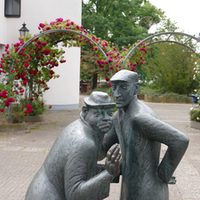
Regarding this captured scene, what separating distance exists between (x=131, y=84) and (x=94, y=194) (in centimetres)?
82

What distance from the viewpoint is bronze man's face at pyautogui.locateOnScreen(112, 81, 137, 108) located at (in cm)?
277

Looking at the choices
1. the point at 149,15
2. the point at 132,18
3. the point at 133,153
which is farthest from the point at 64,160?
the point at 149,15

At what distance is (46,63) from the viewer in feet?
41.4

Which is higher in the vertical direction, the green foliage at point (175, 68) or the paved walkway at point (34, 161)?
the green foliage at point (175, 68)

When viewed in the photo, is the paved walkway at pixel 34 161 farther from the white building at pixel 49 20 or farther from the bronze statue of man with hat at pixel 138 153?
the white building at pixel 49 20

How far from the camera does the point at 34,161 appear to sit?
7.78 m

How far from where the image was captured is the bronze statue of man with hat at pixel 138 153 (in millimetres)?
2703

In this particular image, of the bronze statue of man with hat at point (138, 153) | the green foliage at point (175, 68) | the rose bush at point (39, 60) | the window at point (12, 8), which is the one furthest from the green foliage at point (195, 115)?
the green foliage at point (175, 68)

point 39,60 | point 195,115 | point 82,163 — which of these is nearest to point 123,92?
point 82,163

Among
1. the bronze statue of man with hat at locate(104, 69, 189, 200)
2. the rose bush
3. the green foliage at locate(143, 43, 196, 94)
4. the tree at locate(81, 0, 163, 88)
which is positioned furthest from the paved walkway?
the tree at locate(81, 0, 163, 88)

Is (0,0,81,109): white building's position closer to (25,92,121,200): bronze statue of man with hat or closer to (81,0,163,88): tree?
(81,0,163,88): tree

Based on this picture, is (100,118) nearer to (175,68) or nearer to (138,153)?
(138,153)

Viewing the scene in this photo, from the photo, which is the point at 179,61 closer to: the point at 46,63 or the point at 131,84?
the point at 46,63

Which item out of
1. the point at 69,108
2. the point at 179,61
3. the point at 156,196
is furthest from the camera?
the point at 179,61
